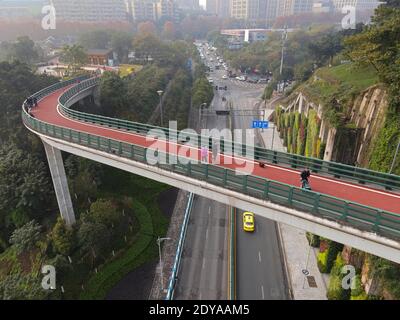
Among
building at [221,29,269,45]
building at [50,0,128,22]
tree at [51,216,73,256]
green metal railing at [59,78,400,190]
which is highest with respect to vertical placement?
building at [50,0,128,22]

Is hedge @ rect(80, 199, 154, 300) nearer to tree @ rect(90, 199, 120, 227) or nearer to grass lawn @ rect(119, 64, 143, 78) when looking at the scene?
tree @ rect(90, 199, 120, 227)

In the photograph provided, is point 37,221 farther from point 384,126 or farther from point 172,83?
point 172,83

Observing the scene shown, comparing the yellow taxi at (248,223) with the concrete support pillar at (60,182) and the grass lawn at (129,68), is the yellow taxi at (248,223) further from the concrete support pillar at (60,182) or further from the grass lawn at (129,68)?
the grass lawn at (129,68)

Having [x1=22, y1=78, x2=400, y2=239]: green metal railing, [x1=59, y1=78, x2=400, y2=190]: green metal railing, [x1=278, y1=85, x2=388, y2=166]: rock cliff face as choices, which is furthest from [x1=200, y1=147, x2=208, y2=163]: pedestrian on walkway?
[x1=278, y1=85, x2=388, y2=166]: rock cliff face

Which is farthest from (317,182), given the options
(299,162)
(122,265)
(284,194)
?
(122,265)

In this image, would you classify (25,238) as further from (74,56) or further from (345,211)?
(74,56)

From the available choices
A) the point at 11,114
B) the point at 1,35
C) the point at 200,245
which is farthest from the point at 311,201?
the point at 1,35

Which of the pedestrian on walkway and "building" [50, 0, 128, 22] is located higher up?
"building" [50, 0, 128, 22]
